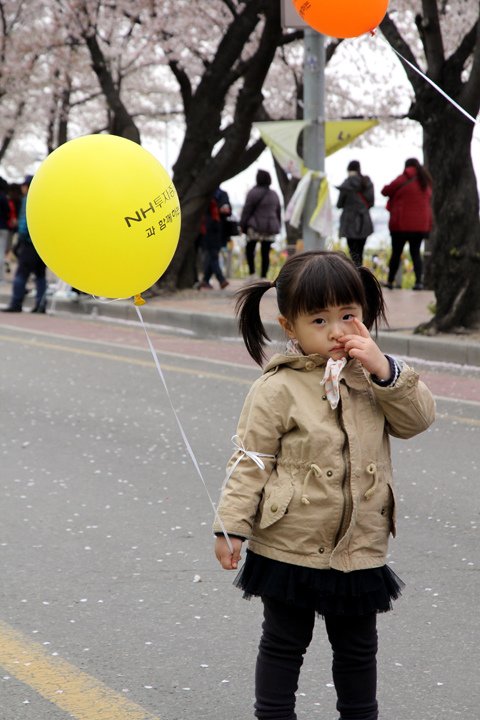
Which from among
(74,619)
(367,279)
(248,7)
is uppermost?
(248,7)

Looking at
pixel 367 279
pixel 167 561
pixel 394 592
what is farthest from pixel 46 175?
pixel 167 561

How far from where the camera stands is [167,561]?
5027mm

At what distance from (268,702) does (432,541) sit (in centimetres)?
244

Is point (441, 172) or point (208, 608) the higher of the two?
point (441, 172)

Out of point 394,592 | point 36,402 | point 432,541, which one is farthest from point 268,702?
point 36,402

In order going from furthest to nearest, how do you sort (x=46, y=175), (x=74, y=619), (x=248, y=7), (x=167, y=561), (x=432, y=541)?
(x=248, y=7), (x=432, y=541), (x=167, y=561), (x=74, y=619), (x=46, y=175)

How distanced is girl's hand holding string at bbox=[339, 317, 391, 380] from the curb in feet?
27.2

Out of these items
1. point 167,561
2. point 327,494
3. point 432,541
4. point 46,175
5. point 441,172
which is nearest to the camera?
point 327,494

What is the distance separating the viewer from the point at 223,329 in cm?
1415

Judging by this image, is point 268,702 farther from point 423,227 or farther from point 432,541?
point 423,227

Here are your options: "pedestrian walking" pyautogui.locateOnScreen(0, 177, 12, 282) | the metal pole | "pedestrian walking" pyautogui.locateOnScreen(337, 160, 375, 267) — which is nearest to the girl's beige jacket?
the metal pole

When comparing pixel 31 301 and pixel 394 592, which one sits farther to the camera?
pixel 31 301

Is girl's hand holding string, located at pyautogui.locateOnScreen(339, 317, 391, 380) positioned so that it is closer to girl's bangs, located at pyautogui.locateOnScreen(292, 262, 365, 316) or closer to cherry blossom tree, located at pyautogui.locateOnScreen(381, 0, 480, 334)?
girl's bangs, located at pyautogui.locateOnScreen(292, 262, 365, 316)

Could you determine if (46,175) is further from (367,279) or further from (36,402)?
(36,402)
